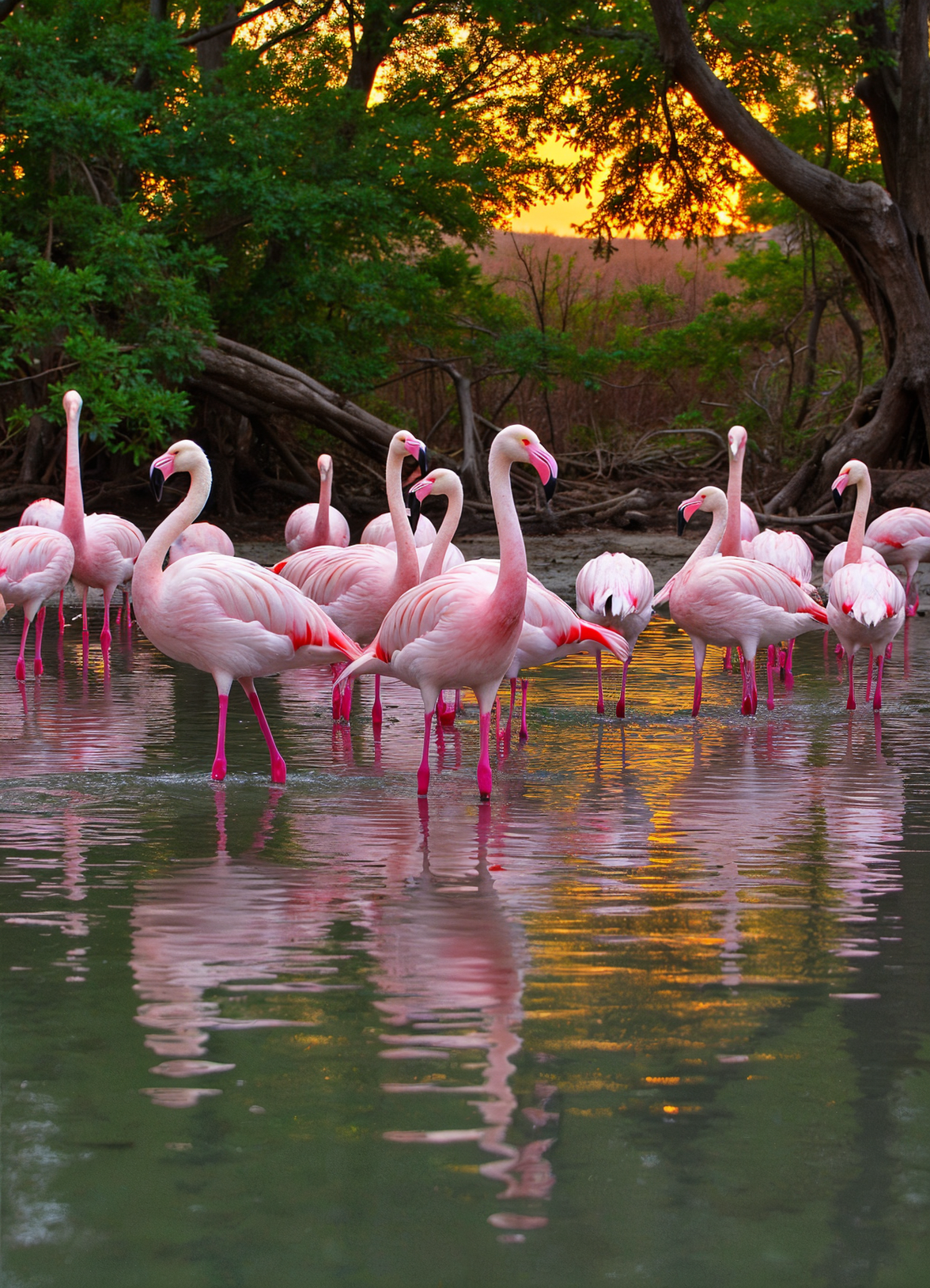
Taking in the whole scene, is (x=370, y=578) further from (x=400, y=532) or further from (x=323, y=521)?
(x=323, y=521)

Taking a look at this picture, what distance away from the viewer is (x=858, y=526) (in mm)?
8836

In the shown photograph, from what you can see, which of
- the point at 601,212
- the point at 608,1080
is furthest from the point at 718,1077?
the point at 601,212

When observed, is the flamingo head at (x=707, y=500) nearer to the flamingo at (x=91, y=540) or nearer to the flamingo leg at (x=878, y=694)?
the flamingo leg at (x=878, y=694)

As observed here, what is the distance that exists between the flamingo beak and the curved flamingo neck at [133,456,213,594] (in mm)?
1590

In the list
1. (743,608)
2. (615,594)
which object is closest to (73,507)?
(615,594)

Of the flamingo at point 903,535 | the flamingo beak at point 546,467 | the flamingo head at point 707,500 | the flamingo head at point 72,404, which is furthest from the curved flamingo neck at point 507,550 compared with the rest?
the flamingo at point 903,535

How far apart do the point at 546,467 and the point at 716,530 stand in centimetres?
414

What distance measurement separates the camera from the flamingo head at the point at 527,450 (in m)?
4.88

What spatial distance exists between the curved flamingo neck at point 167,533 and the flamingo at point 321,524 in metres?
5.37

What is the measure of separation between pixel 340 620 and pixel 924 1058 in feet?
16.3

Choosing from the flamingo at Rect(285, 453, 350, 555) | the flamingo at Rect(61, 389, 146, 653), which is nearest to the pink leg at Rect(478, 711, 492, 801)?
the flamingo at Rect(61, 389, 146, 653)

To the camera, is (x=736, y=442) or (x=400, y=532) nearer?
(x=400, y=532)

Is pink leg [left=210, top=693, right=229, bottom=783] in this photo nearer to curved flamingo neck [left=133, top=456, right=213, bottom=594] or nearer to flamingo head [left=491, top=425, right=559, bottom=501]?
curved flamingo neck [left=133, top=456, right=213, bottom=594]

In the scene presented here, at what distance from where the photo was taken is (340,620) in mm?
7617
